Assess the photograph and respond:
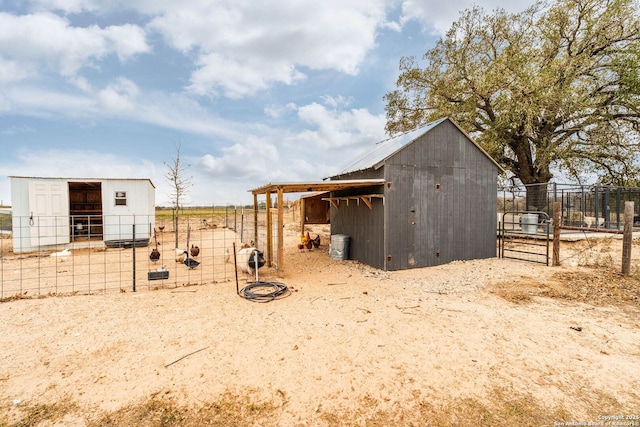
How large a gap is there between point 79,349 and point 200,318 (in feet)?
4.94

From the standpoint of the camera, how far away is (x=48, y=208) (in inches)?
464

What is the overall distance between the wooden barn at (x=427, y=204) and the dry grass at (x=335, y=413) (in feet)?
17.5

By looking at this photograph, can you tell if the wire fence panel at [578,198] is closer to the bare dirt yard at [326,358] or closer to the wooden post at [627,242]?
the wooden post at [627,242]

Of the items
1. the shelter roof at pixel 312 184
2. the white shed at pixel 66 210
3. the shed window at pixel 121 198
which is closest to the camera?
the shelter roof at pixel 312 184

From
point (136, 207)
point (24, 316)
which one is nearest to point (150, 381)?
point (24, 316)

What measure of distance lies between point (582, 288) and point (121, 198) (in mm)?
16145

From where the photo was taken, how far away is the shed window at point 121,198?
42.7ft

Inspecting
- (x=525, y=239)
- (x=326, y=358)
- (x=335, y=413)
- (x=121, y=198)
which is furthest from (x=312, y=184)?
(x=525, y=239)

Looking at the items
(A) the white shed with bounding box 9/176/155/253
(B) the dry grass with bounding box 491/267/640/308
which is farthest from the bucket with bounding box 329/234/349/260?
(A) the white shed with bounding box 9/176/155/253

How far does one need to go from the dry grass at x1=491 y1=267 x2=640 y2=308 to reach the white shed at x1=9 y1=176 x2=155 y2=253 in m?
11.1

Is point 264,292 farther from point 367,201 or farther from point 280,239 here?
point 367,201

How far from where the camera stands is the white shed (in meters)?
11.5

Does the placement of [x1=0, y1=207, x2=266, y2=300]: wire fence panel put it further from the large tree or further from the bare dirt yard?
the large tree

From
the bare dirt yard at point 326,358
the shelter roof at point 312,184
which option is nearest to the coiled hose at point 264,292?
the bare dirt yard at point 326,358
